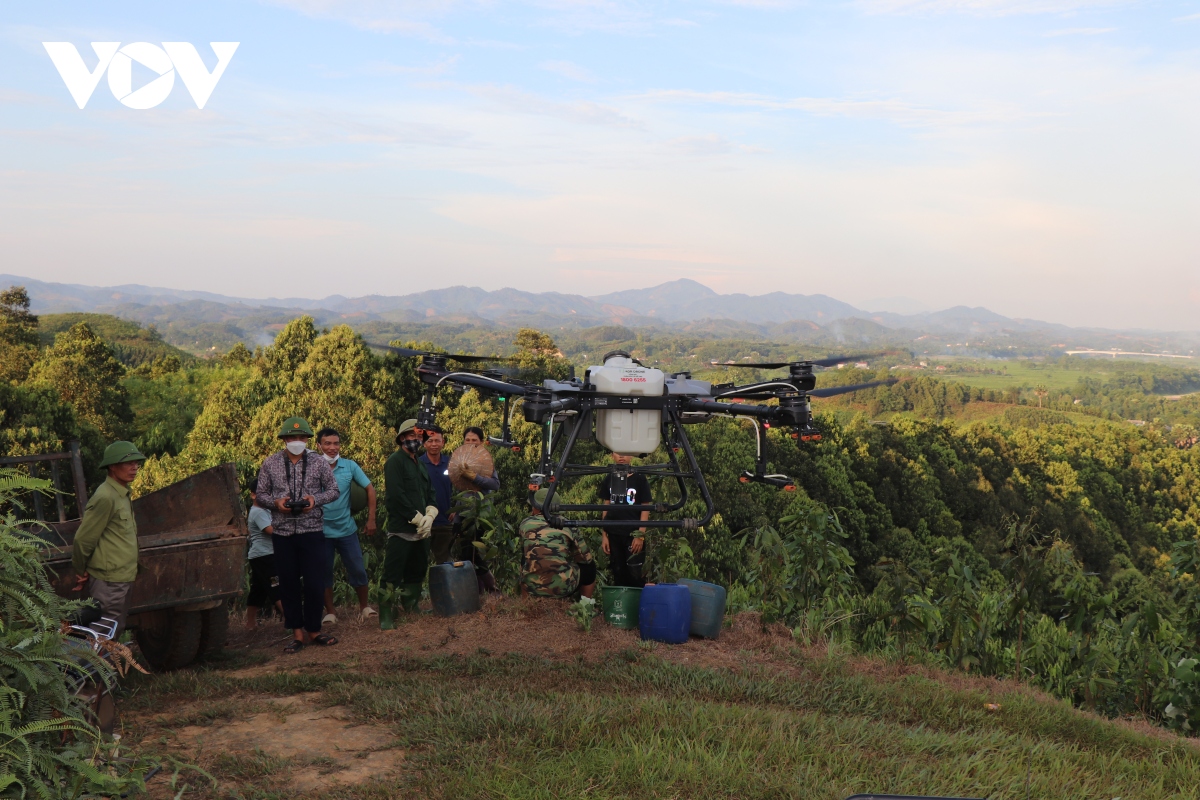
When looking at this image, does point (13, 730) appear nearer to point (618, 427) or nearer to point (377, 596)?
point (618, 427)

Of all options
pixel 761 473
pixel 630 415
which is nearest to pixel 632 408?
pixel 630 415

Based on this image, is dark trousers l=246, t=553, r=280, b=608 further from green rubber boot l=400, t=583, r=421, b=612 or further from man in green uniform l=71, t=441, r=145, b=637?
man in green uniform l=71, t=441, r=145, b=637

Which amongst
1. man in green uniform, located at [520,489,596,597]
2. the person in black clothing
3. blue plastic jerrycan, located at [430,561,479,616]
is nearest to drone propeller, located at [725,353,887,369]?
the person in black clothing

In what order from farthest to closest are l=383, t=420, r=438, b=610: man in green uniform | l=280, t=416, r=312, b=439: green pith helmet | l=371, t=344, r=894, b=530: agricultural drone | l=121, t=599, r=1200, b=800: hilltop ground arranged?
l=383, t=420, r=438, b=610: man in green uniform < l=280, t=416, r=312, b=439: green pith helmet < l=371, t=344, r=894, b=530: agricultural drone < l=121, t=599, r=1200, b=800: hilltop ground

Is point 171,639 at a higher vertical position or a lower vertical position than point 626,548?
lower

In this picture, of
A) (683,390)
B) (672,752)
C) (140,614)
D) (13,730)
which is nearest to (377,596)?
(140,614)

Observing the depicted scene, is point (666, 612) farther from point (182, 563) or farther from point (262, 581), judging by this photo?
point (262, 581)
